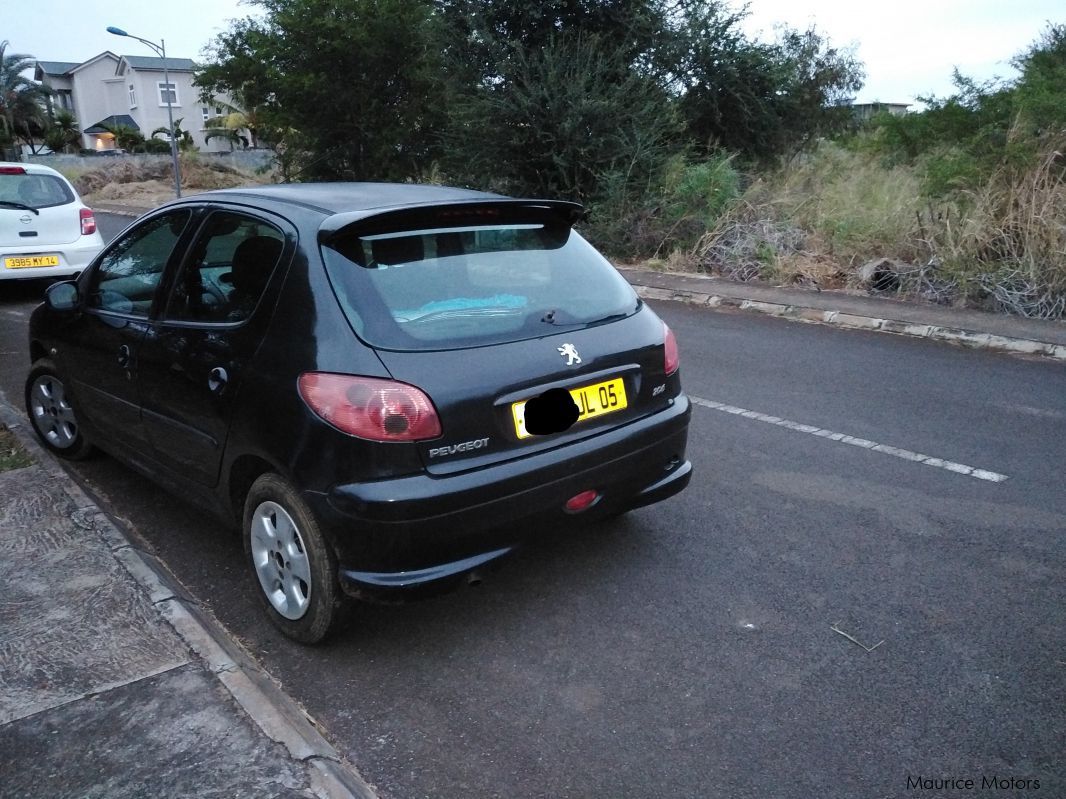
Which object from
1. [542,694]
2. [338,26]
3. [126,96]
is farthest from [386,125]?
[126,96]

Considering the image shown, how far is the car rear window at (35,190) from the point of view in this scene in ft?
33.4

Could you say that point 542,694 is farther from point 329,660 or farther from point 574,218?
point 574,218

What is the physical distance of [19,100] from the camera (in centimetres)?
6309

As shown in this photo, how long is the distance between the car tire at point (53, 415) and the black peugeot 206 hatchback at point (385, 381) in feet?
3.47

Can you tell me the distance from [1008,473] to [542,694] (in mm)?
3270

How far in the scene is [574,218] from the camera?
12.8 feet

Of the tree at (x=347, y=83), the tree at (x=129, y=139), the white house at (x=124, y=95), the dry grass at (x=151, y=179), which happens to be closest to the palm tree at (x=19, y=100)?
the white house at (x=124, y=95)

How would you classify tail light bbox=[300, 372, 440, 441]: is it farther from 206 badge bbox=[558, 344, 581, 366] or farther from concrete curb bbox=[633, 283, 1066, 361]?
concrete curb bbox=[633, 283, 1066, 361]

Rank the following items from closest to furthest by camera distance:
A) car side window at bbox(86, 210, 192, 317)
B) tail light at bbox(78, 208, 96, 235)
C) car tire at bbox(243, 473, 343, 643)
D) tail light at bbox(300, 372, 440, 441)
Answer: tail light at bbox(300, 372, 440, 441) → car tire at bbox(243, 473, 343, 643) → car side window at bbox(86, 210, 192, 317) → tail light at bbox(78, 208, 96, 235)

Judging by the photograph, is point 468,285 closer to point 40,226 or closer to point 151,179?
point 40,226

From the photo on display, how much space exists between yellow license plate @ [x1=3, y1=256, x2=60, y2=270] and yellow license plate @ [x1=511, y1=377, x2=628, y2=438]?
9.40 m

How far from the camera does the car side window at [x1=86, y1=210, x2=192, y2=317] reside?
4.00m

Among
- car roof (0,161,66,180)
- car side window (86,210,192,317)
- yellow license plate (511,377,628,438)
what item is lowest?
yellow license plate (511,377,628,438)

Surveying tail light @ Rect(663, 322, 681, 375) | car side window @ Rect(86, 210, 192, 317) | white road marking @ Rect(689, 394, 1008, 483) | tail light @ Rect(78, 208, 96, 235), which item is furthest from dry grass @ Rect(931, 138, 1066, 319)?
tail light @ Rect(78, 208, 96, 235)
